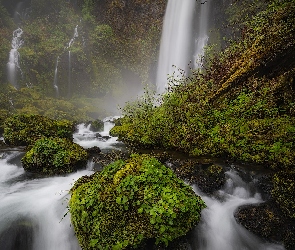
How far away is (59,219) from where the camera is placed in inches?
199

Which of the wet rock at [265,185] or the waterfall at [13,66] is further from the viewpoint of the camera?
the waterfall at [13,66]

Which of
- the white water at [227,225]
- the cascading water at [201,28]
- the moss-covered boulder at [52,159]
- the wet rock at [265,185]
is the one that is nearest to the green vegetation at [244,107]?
the wet rock at [265,185]

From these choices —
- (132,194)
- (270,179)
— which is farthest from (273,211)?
(132,194)

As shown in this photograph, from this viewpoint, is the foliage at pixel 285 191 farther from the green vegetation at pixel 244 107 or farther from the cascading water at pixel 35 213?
the cascading water at pixel 35 213

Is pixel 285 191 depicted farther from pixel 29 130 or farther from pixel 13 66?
pixel 13 66

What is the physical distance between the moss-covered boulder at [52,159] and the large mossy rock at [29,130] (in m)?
3.23

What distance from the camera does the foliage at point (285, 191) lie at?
15.4 feet

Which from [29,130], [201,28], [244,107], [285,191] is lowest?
[285,191]

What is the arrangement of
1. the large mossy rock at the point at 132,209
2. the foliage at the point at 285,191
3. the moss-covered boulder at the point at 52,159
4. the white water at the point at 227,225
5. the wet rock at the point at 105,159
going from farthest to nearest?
the wet rock at the point at 105,159
the moss-covered boulder at the point at 52,159
the foliage at the point at 285,191
the white water at the point at 227,225
the large mossy rock at the point at 132,209

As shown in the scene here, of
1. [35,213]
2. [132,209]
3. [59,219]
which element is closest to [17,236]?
[35,213]

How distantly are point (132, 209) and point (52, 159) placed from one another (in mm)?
4605

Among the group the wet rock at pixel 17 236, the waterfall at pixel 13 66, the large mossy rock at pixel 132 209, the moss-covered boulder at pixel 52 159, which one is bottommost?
the wet rock at pixel 17 236

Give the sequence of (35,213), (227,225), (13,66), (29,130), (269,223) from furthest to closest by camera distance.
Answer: (13,66)
(29,130)
(35,213)
(227,225)
(269,223)

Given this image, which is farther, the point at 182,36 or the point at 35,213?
the point at 182,36
